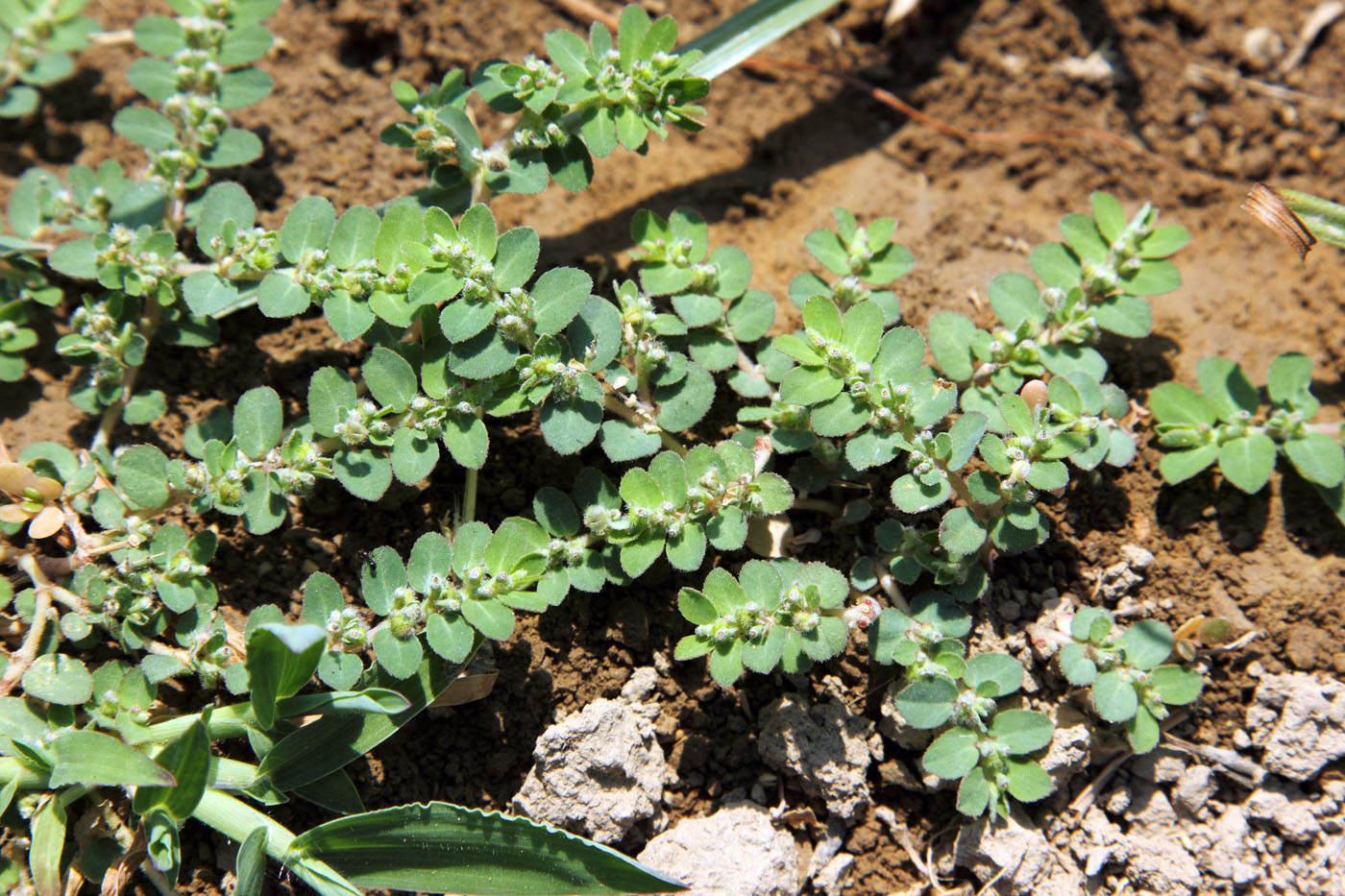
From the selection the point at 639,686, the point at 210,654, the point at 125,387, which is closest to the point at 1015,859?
the point at 639,686

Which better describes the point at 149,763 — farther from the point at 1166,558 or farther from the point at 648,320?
the point at 1166,558

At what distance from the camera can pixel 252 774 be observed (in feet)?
9.71

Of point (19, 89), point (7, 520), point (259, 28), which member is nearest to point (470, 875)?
point (7, 520)

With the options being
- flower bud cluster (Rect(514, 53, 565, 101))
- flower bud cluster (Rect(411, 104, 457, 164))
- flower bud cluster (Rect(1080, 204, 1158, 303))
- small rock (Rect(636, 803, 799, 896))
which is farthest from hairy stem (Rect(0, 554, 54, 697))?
flower bud cluster (Rect(1080, 204, 1158, 303))

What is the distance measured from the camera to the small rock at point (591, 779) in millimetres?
2990

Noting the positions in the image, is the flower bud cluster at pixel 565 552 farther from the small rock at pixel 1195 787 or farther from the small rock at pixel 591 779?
the small rock at pixel 1195 787

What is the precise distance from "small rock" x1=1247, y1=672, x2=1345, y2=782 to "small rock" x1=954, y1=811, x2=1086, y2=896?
2.66 ft

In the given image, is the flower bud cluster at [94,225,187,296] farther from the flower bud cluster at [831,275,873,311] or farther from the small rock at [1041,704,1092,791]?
the small rock at [1041,704,1092,791]

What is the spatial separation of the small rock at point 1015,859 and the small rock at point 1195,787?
459 mm

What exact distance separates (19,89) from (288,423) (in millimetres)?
1976

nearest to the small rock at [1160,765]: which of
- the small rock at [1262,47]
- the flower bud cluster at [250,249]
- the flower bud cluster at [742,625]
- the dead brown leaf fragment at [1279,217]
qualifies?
the flower bud cluster at [742,625]

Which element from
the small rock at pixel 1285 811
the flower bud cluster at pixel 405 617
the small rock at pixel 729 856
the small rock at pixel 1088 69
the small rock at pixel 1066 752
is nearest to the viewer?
the flower bud cluster at pixel 405 617

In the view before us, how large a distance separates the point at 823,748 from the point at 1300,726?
162 cm

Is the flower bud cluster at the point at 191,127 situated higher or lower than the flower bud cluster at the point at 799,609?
higher
